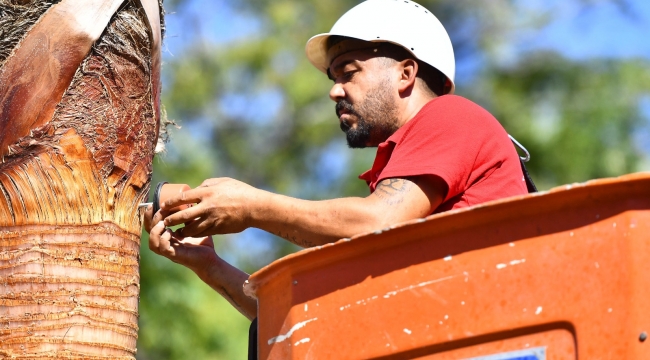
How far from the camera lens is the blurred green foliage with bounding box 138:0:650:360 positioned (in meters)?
13.5

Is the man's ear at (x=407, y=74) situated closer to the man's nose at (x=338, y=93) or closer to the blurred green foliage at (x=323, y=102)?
the man's nose at (x=338, y=93)

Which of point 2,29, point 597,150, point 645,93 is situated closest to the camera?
point 2,29

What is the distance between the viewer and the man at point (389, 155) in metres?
3.20

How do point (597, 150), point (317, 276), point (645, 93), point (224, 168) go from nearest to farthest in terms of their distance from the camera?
point (317, 276) → point (597, 150) → point (645, 93) → point (224, 168)

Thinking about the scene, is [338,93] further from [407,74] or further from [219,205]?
[219,205]

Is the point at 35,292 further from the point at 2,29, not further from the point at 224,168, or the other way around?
the point at 224,168

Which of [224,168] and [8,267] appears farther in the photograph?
[224,168]

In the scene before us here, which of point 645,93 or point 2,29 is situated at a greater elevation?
point 645,93

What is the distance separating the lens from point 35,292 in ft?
10.8

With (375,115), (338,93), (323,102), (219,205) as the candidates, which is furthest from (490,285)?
(323,102)

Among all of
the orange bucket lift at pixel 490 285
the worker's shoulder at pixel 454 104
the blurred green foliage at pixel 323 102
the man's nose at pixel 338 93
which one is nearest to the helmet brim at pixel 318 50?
the man's nose at pixel 338 93

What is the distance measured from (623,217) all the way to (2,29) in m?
2.25

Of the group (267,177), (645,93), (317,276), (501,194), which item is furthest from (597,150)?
(317,276)

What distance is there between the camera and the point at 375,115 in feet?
12.8
